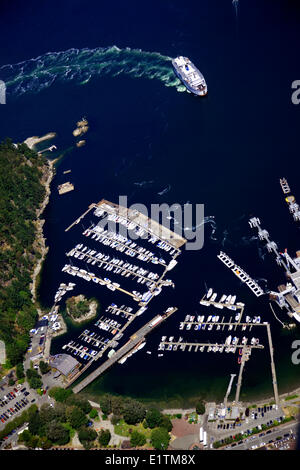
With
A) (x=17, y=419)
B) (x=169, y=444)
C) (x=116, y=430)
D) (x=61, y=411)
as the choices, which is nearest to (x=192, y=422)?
(x=169, y=444)

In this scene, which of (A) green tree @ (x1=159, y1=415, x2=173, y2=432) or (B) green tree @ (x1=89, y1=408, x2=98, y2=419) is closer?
(A) green tree @ (x1=159, y1=415, x2=173, y2=432)

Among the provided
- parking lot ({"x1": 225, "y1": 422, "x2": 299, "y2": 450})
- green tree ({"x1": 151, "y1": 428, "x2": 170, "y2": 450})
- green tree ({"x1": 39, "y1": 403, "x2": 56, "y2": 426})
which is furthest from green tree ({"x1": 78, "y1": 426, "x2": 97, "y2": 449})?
parking lot ({"x1": 225, "y1": 422, "x2": 299, "y2": 450})

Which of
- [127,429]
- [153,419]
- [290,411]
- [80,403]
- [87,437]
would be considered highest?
[80,403]

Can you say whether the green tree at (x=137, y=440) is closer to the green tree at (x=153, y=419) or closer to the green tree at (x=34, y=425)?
the green tree at (x=153, y=419)

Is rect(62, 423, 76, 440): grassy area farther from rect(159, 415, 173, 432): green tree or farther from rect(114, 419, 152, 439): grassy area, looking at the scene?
rect(159, 415, 173, 432): green tree

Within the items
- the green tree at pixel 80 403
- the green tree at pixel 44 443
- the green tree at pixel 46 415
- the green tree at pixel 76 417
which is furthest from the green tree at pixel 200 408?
the green tree at pixel 44 443

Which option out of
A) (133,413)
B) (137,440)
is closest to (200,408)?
(133,413)

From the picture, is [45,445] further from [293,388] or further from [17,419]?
[293,388]

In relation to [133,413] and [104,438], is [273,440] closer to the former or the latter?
[133,413]
